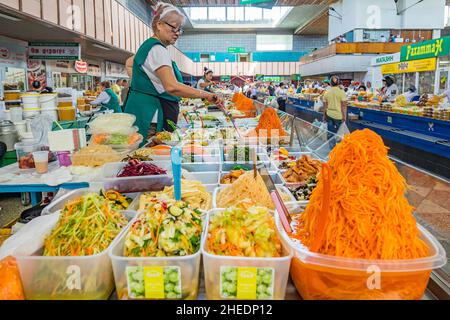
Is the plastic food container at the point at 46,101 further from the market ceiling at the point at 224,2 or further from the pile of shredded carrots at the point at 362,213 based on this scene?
the market ceiling at the point at 224,2

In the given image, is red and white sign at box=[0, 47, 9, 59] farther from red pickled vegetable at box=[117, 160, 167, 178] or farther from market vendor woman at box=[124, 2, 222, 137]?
red pickled vegetable at box=[117, 160, 167, 178]

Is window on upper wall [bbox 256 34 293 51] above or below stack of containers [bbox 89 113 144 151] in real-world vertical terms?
above

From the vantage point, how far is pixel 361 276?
3.25ft

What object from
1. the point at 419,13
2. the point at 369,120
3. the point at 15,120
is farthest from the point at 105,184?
the point at 419,13

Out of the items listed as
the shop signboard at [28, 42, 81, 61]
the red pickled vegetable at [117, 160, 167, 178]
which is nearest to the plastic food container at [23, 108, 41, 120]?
the red pickled vegetable at [117, 160, 167, 178]

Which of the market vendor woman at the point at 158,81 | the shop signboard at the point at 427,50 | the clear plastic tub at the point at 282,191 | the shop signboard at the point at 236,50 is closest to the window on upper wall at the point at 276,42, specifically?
the shop signboard at the point at 236,50

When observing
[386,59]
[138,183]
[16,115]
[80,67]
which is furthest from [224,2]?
[138,183]

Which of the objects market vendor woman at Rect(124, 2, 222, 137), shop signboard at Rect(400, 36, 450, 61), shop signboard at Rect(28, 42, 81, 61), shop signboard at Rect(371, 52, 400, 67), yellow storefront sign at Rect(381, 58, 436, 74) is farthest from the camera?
shop signboard at Rect(371, 52, 400, 67)

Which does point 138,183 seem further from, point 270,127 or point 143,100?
point 270,127

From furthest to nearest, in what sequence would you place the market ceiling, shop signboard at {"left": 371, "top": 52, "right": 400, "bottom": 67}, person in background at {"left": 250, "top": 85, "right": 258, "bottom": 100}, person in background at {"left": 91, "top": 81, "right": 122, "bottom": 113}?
the market ceiling
person in background at {"left": 250, "top": 85, "right": 258, "bottom": 100}
shop signboard at {"left": 371, "top": 52, "right": 400, "bottom": 67}
person in background at {"left": 91, "top": 81, "right": 122, "bottom": 113}

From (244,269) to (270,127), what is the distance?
3.01m

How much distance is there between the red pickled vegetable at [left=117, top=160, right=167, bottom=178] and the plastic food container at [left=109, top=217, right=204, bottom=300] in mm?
942

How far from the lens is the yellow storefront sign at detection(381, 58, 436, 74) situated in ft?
39.1
